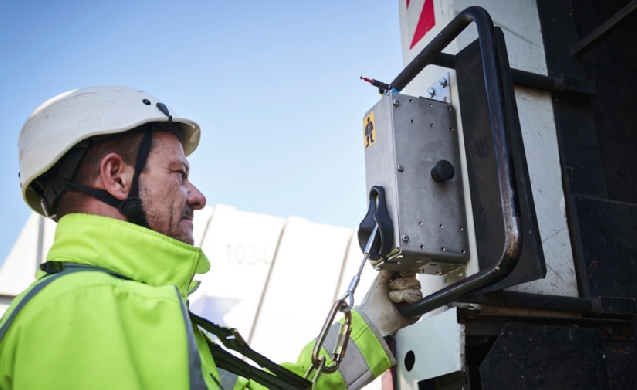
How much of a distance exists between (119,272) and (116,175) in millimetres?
381

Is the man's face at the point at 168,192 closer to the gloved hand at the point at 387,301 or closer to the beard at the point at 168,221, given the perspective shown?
the beard at the point at 168,221

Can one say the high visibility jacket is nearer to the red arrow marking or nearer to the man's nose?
the man's nose

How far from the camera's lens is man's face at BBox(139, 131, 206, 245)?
1.63 metres

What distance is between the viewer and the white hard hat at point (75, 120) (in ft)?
5.39

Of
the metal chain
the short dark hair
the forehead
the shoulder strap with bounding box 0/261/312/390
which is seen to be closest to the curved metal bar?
the metal chain

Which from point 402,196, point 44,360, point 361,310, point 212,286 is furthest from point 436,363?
point 212,286

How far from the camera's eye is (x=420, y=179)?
1.80m

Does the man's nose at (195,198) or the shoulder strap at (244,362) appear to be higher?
the man's nose at (195,198)

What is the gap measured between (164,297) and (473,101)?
1.10 metres

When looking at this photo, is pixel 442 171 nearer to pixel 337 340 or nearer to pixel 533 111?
pixel 533 111

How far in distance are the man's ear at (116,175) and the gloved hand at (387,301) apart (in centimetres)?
81

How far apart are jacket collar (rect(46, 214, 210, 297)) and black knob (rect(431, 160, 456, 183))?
779 mm

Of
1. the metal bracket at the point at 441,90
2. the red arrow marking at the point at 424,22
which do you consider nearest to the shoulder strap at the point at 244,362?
the metal bracket at the point at 441,90

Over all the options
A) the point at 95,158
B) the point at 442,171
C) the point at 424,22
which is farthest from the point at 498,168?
the point at 95,158
